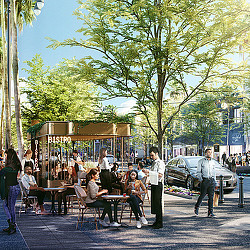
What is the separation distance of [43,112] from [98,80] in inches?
579

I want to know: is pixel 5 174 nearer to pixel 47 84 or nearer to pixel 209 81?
pixel 209 81

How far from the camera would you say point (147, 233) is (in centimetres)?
867

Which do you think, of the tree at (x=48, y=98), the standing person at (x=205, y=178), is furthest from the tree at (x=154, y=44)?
the tree at (x=48, y=98)

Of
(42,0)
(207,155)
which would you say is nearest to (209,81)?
(207,155)

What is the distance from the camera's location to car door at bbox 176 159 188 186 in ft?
58.4

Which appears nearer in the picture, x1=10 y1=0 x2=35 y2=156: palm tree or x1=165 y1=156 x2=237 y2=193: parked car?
x1=165 y1=156 x2=237 y2=193: parked car

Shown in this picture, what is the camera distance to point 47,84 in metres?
29.1

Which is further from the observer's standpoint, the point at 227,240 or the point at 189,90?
the point at 189,90

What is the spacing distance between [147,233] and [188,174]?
29.8 feet

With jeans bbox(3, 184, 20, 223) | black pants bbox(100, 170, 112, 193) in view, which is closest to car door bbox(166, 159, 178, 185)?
black pants bbox(100, 170, 112, 193)

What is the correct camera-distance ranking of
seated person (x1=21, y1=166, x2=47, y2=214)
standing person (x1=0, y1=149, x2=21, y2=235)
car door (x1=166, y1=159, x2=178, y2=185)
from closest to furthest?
standing person (x1=0, y1=149, x2=21, y2=235)
seated person (x1=21, y1=166, x2=47, y2=214)
car door (x1=166, y1=159, x2=178, y2=185)

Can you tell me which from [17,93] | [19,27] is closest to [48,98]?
[19,27]

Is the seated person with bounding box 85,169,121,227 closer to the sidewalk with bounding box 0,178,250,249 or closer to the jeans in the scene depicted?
the sidewalk with bounding box 0,178,250,249

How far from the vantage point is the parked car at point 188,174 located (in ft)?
55.2
